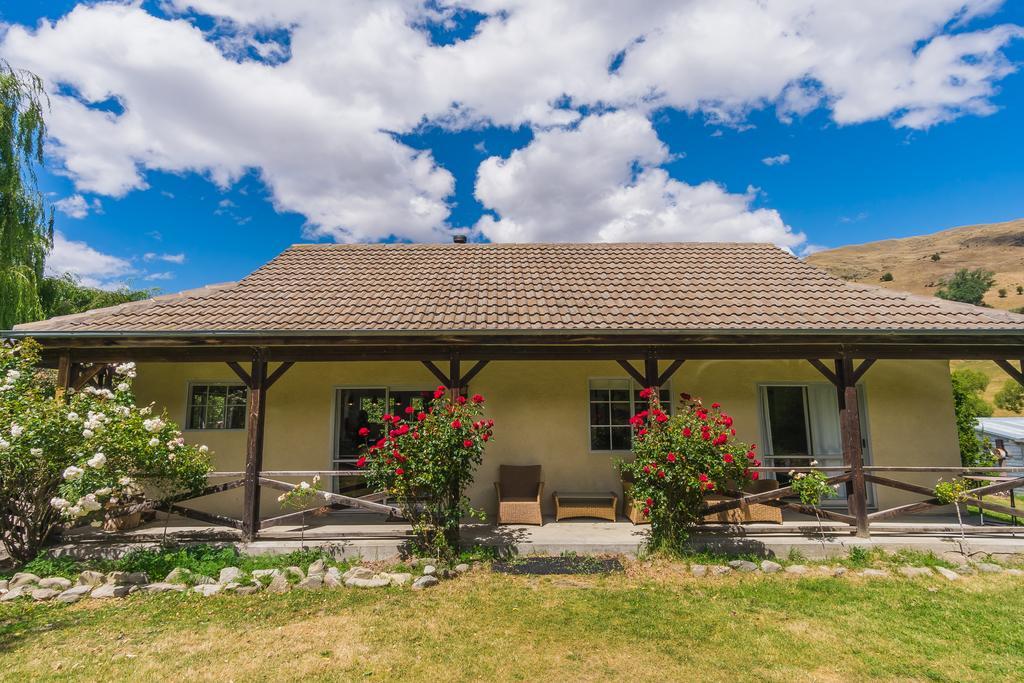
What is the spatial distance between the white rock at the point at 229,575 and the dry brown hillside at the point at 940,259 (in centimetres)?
7912

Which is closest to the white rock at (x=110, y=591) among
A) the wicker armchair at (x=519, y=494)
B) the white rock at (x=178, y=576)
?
the white rock at (x=178, y=576)

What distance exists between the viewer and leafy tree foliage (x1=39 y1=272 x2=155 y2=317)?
13.6m

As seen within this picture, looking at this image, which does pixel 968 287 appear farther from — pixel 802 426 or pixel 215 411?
pixel 215 411

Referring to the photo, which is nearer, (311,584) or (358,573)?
(311,584)

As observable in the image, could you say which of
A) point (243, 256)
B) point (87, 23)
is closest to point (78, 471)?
point (87, 23)

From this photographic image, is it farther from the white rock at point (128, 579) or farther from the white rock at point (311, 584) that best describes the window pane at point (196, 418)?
the white rock at point (311, 584)

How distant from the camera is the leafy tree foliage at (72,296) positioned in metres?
13.6

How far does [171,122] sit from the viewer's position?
9250mm

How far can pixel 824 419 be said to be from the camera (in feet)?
25.7

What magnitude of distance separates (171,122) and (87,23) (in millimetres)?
2384

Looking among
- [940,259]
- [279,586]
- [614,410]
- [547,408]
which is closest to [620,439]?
[614,410]

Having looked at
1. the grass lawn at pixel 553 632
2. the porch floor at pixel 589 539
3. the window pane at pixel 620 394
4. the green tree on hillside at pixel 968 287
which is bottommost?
the grass lawn at pixel 553 632

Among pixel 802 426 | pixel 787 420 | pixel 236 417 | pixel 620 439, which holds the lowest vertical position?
pixel 620 439

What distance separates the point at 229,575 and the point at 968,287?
8220 cm
